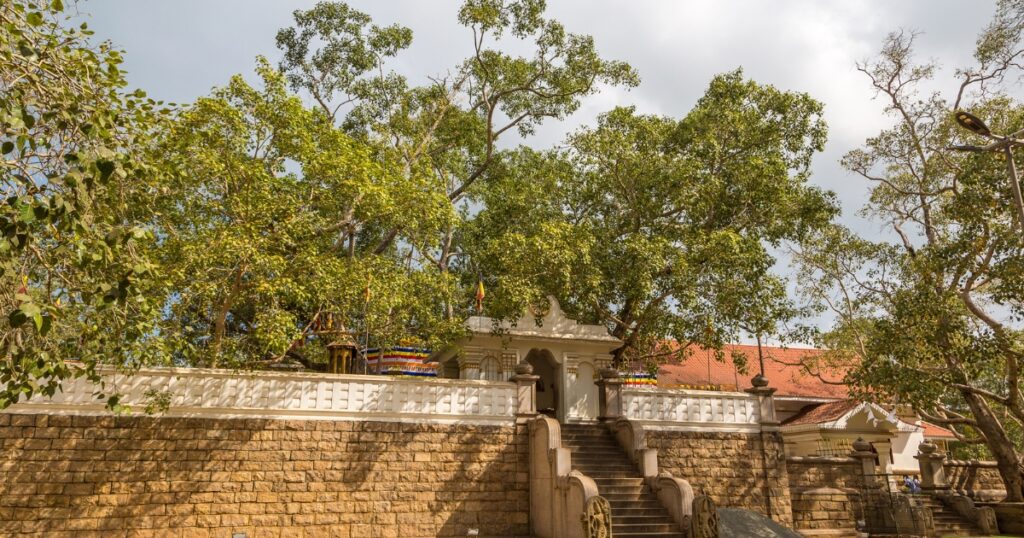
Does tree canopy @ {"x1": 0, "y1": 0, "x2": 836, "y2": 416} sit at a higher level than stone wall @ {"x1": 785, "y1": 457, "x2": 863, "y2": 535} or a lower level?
higher

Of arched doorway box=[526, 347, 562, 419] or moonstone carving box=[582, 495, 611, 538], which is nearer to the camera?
moonstone carving box=[582, 495, 611, 538]

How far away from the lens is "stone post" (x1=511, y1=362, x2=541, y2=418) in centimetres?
1425

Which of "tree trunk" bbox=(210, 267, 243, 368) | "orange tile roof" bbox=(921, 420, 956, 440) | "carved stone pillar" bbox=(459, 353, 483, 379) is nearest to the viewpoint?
"tree trunk" bbox=(210, 267, 243, 368)

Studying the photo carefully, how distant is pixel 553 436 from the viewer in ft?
43.2

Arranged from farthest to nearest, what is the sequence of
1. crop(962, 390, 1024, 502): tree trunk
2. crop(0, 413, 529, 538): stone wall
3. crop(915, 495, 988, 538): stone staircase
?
crop(962, 390, 1024, 502): tree trunk
crop(915, 495, 988, 538): stone staircase
crop(0, 413, 529, 538): stone wall

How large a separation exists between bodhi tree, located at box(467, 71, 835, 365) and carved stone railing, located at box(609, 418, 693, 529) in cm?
265

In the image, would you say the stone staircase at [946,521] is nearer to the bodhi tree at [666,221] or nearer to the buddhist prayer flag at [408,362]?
the bodhi tree at [666,221]

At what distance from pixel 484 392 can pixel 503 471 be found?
155cm

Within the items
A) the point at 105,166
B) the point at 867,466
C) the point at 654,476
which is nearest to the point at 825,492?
the point at 867,466

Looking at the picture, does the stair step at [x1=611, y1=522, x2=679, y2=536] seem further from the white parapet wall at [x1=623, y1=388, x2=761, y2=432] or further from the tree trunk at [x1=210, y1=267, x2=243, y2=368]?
the tree trunk at [x1=210, y1=267, x2=243, y2=368]

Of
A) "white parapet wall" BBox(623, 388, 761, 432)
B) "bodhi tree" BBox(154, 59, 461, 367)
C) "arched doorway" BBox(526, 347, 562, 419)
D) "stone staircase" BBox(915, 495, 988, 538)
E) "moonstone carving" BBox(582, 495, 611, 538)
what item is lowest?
"stone staircase" BBox(915, 495, 988, 538)

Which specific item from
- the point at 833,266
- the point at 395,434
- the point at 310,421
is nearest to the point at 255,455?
the point at 310,421

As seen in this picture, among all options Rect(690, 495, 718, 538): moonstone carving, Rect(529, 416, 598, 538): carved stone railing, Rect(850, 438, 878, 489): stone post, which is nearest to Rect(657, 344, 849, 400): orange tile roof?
Rect(850, 438, 878, 489): stone post

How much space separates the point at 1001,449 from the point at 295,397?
55.3ft
